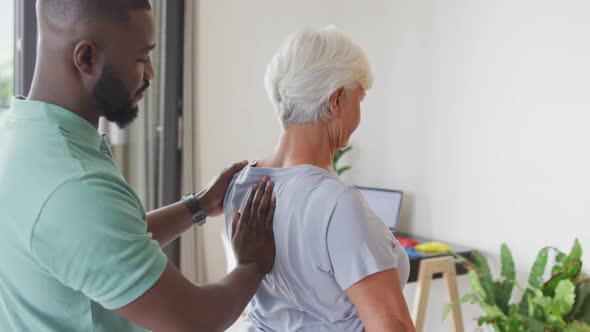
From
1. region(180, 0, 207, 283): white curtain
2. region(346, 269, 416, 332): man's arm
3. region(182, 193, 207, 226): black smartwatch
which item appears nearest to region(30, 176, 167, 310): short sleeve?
region(346, 269, 416, 332): man's arm

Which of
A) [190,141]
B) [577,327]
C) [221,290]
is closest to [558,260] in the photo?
[577,327]

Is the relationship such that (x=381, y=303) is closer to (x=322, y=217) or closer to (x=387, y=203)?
(x=322, y=217)

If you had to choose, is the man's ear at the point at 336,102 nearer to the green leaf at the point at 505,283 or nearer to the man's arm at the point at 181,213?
the man's arm at the point at 181,213

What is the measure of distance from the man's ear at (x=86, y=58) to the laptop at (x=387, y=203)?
2340mm

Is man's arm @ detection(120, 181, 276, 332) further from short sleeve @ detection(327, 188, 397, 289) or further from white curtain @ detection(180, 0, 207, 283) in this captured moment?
white curtain @ detection(180, 0, 207, 283)

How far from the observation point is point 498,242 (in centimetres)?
267

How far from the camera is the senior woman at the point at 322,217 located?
108 cm

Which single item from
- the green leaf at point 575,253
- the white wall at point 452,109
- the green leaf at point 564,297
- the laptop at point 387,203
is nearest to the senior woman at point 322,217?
the green leaf at point 564,297

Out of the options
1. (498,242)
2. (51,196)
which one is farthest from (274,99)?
(498,242)

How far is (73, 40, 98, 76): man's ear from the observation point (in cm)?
85

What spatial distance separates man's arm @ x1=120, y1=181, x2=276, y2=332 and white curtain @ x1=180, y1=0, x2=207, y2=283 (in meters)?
2.42

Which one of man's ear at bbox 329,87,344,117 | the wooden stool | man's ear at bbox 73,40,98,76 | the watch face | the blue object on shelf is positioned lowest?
the wooden stool

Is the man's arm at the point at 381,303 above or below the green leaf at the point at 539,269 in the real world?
above

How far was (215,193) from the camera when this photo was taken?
1.42 metres
